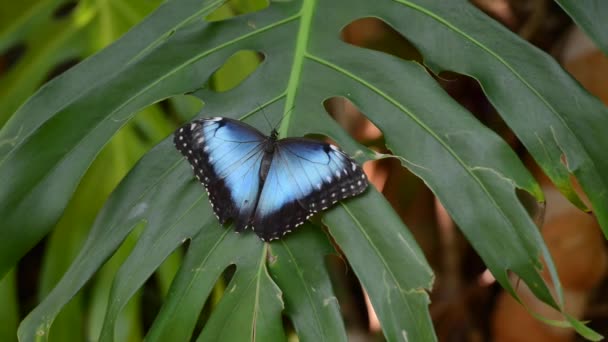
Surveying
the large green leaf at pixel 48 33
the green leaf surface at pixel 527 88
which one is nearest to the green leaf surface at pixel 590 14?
the green leaf surface at pixel 527 88

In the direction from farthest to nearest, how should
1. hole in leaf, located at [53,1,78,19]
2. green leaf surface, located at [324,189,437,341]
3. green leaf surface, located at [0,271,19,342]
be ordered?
hole in leaf, located at [53,1,78,19]
green leaf surface, located at [0,271,19,342]
green leaf surface, located at [324,189,437,341]

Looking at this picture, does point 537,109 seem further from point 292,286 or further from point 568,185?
point 292,286

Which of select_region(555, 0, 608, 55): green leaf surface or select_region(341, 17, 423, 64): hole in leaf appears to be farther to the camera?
select_region(341, 17, 423, 64): hole in leaf

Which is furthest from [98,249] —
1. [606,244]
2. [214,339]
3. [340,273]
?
[606,244]

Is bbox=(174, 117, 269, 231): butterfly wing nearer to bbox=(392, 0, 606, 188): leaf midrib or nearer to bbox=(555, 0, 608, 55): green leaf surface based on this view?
bbox=(392, 0, 606, 188): leaf midrib

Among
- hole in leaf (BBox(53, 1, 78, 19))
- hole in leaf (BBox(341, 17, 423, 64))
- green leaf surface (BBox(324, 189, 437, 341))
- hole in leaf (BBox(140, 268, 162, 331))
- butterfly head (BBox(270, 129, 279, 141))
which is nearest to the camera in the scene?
green leaf surface (BBox(324, 189, 437, 341))

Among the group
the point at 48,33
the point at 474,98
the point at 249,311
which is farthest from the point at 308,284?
the point at 474,98

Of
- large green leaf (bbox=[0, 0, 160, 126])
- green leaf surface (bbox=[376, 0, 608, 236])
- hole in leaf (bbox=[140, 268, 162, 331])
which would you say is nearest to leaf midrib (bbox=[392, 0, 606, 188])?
green leaf surface (bbox=[376, 0, 608, 236])
